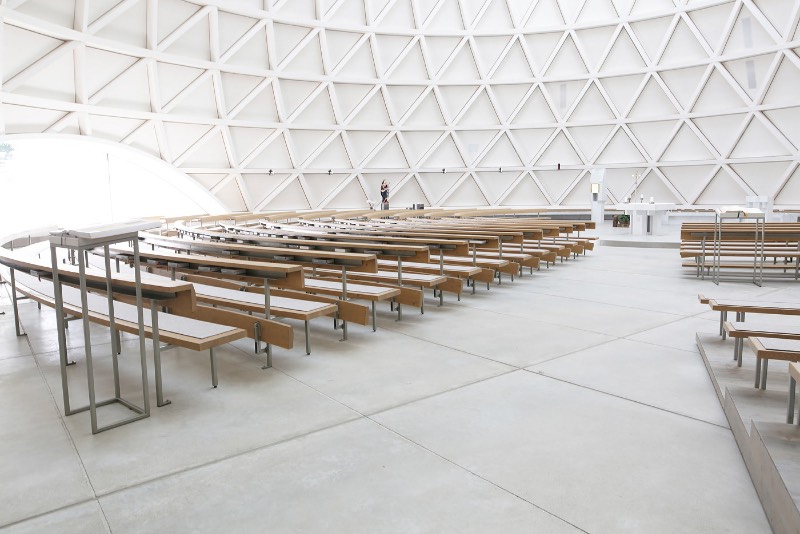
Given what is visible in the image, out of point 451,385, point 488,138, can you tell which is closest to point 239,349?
point 451,385

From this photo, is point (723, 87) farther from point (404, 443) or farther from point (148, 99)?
point (404, 443)

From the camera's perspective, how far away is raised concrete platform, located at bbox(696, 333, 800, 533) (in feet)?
7.21

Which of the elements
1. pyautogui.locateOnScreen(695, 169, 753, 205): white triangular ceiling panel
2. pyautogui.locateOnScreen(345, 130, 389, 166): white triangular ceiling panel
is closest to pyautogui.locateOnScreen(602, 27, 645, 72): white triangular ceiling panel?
pyautogui.locateOnScreen(695, 169, 753, 205): white triangular ceiling panel

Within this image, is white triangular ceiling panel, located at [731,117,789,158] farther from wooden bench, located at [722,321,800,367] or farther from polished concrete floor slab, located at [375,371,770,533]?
polished concrete floor slab, located at [375,371,770,533]

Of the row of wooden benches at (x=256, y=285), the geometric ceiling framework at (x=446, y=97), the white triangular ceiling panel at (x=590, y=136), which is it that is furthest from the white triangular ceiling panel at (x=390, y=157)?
the row of wooden benches at (x=256, y=285)

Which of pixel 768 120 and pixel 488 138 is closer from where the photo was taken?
pixel 768 120

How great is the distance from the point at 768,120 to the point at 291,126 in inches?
740

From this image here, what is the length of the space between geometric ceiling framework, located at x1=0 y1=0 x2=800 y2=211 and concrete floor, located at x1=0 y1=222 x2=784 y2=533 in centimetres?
1556

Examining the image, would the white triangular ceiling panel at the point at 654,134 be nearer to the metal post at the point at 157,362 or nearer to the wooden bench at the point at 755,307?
the wooden bench at the point at 755,307

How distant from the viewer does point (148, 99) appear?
1873 cm

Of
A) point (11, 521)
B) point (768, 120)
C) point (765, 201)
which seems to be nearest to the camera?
point (11, 521)

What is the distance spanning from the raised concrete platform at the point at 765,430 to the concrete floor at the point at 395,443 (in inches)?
4.4

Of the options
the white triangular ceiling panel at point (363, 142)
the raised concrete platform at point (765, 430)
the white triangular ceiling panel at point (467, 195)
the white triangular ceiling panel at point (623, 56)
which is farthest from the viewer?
the white triangular ceiling panel at point (467, 195)

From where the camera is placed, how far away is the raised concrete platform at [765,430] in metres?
2.20
